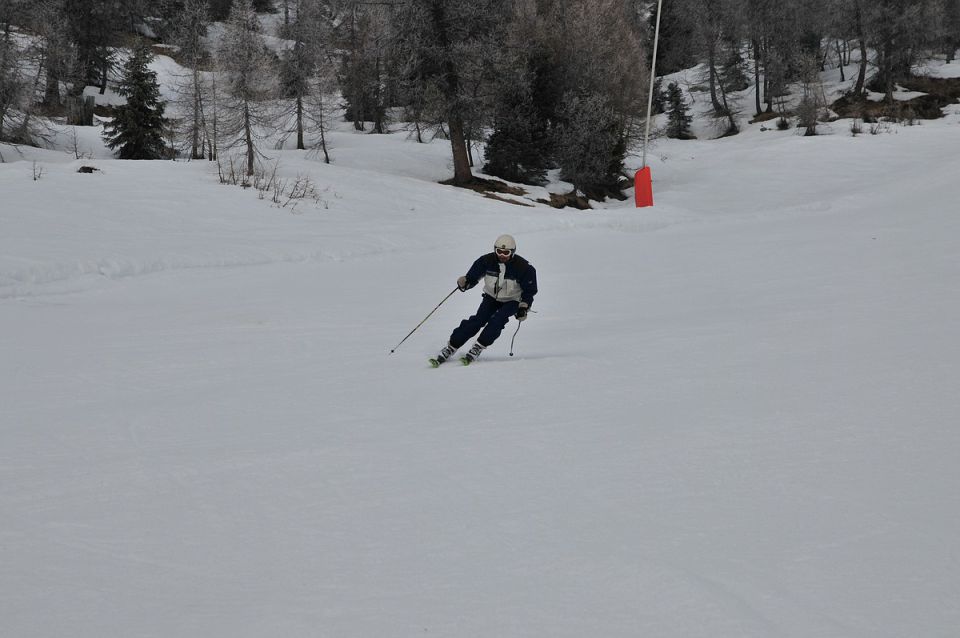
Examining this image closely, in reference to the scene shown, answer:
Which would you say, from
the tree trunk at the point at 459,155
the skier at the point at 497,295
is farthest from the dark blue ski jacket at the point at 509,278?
the tree trunk at the point at 459,155

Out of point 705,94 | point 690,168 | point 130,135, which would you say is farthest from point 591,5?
point 705,94

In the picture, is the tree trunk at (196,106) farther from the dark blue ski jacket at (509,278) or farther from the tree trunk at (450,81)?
the dark blue ski jacket at (509,278)

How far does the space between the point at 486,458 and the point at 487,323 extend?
10.9 ft

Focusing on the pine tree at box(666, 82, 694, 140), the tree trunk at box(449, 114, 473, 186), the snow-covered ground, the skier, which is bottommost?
the snow-covered ground

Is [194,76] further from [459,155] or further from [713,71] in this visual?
[713,71]

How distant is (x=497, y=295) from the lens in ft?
23.1

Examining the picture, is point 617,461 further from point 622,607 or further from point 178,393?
point 178,393

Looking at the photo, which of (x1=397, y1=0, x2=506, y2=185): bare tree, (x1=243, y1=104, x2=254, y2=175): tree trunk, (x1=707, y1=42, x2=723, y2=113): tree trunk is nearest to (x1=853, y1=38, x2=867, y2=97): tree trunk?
(x1=707, y1=42, x2=723, y2=113): tree trunk

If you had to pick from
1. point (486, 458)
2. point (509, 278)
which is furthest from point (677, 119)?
point (486, 458)

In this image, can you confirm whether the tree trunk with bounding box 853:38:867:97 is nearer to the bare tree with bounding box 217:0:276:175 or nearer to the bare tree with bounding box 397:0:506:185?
the bare tree with bounding box 397:0:506:185

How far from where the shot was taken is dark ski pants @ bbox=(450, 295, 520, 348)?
6.90 meters

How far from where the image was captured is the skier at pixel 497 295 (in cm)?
688

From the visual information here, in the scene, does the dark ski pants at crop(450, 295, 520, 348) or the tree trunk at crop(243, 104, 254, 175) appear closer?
the dark ski pants at crop(450, 295, 520, 348)

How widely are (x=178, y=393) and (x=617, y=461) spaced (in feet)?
12.6
